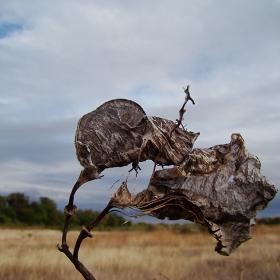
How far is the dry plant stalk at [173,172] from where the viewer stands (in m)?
1.78

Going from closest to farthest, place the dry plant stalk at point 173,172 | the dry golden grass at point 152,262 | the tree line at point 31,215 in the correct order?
1. the dry plant stalk at point 173,172
2. the dry golden grass at point 152,262
3. the tree line at point 31,215

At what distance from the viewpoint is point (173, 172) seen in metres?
1.81

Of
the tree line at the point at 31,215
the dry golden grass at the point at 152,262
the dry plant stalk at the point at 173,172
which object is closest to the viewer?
the dry plant stalk at the point at 173,172

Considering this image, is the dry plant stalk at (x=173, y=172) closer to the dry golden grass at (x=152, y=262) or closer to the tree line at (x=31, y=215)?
the dry golden grass at (x=152, y=262)

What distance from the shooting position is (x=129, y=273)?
1115 centimetres

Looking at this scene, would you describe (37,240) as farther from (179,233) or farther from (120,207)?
(120,207)

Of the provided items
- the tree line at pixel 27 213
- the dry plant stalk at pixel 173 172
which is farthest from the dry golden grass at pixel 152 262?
the tree line at pixel 27 213

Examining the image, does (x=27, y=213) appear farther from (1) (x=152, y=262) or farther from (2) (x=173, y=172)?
(2) (x=173, y=172)

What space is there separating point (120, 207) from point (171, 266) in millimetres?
10879

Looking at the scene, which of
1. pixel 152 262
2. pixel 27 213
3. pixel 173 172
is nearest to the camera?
pixel 173 172

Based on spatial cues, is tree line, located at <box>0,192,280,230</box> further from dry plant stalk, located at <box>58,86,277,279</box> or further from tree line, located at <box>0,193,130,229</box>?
dry plant stalk, located at <box>58,86,277,279</box>

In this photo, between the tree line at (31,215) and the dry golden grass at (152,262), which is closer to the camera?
the dry golden grass at (152,262)

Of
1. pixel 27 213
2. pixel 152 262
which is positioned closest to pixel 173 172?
pixel 152 262

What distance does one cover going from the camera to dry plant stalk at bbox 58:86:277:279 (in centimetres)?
178
